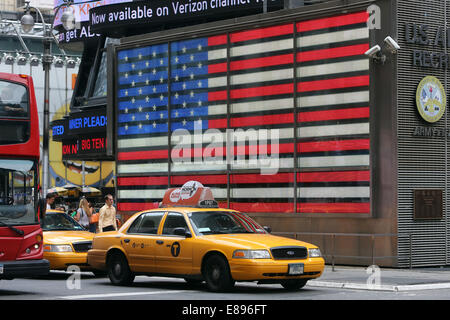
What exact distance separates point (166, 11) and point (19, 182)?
1673cm

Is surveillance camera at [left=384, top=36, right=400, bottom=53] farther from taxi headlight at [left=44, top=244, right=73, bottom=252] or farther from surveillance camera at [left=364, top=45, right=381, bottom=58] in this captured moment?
taxi headlight at [left=44, top=244, right=73, bottom=252]

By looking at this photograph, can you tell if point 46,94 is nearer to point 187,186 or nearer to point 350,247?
point 187,186

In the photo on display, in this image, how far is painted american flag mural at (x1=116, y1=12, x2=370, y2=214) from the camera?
21.9 metres

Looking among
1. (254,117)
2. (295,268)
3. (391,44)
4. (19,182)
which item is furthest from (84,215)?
(295,268)

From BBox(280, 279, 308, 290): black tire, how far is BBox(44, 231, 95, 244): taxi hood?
5.52 metres

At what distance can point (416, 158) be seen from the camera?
21094 mm

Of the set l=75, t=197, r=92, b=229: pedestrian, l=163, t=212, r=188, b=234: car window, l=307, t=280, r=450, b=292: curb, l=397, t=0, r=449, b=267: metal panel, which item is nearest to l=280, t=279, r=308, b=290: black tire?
l=307, t=280, r=450, b=292: curb

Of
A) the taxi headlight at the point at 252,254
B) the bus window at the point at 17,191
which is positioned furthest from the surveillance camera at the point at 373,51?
the bus window at the point at 17,191

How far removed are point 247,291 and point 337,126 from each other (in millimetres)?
7277

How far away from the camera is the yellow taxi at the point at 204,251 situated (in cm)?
1506

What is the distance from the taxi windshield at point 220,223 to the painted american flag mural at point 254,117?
531 cm

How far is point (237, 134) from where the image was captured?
24.8 metres
